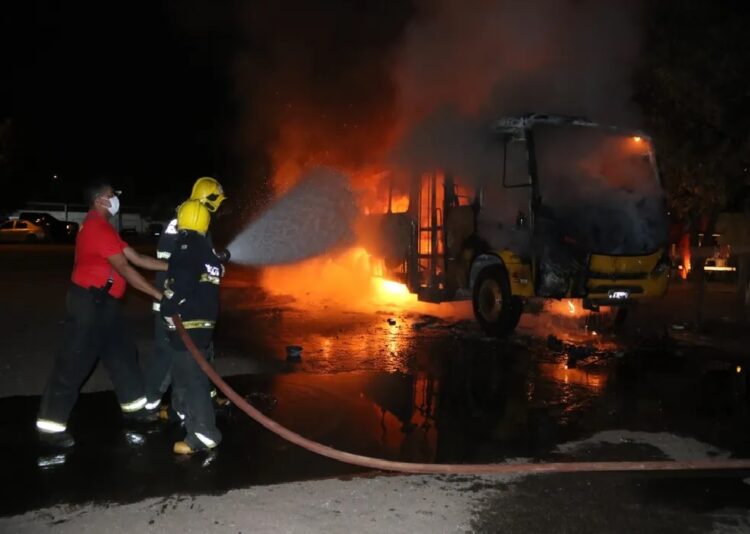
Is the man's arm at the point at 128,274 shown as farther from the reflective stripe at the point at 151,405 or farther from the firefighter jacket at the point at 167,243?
the reflective stripe at the point at 151,405

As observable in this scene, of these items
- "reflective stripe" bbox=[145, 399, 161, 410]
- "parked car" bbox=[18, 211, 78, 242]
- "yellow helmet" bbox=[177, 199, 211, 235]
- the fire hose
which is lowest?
the fire hose

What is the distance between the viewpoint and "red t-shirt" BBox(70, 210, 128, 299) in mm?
4371

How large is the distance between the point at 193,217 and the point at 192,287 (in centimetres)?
46

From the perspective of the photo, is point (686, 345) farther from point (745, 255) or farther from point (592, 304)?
point (745, 255)

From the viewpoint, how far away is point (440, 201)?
8938mm

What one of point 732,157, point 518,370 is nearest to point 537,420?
point 518,370

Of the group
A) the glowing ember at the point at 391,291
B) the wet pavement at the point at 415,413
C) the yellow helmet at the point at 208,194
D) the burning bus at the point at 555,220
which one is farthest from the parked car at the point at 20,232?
the yellow helmet at the point at 208,194

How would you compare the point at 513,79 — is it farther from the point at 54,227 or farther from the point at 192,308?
the point at 54,227

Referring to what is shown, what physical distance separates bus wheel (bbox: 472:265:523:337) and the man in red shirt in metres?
4.59

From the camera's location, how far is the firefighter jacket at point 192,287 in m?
4.04

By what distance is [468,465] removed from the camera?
389cm

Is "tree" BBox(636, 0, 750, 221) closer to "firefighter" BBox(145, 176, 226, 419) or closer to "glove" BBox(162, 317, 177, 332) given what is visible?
"firefighter" BBox(145, 176, 226, 419)

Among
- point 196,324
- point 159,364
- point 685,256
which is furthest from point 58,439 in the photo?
point 685,256

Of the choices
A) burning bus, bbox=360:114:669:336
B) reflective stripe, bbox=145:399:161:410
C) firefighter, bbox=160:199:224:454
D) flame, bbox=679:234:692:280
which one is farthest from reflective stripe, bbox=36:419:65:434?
flame, bbox=679:234:692:280
